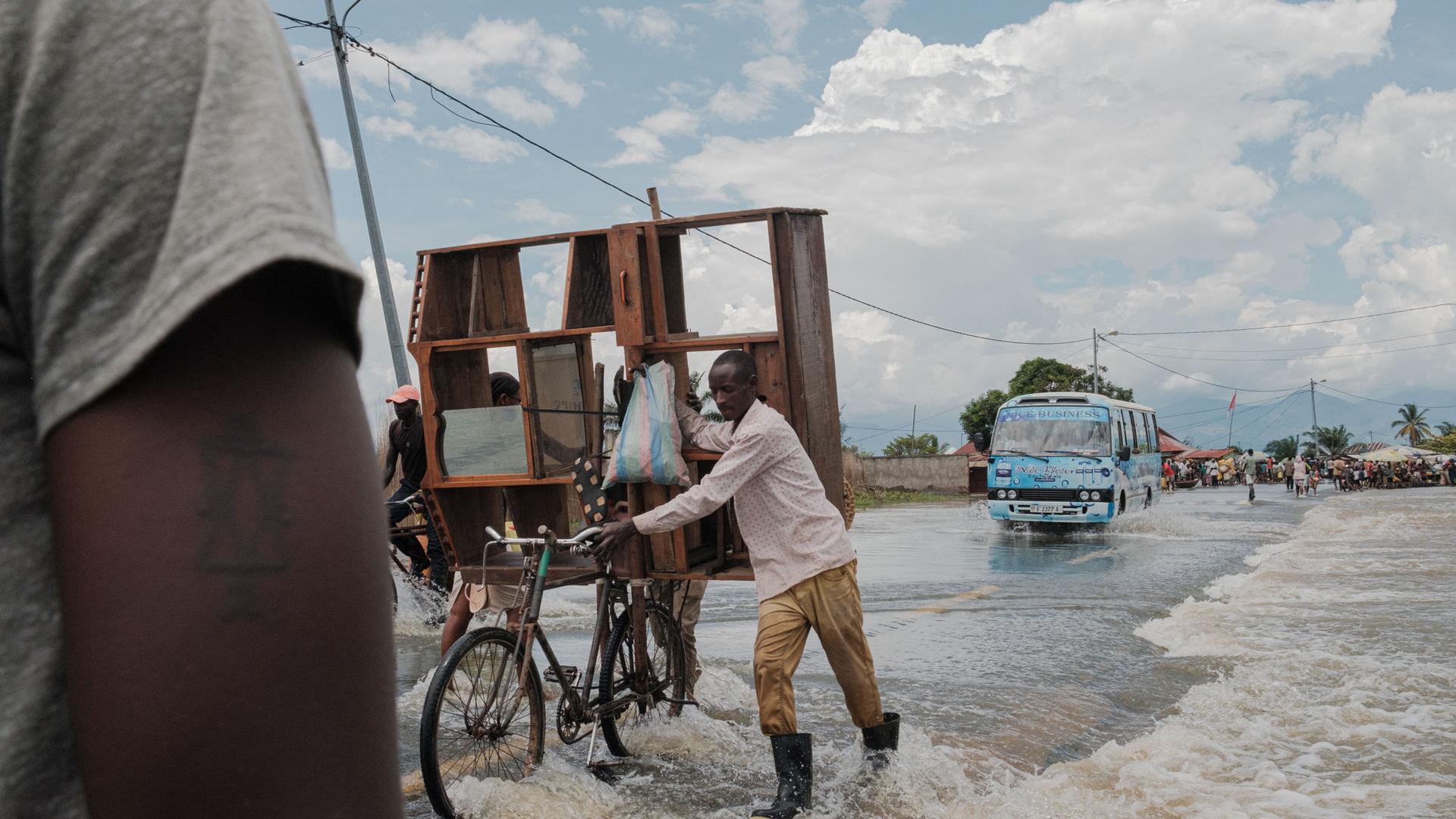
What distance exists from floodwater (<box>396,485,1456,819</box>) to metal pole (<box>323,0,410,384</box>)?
3.49 meters

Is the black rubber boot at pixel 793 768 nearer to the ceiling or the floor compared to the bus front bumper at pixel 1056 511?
nearer to the floor

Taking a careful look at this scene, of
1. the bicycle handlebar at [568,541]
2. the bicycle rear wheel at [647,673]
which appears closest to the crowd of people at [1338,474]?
the bicycle rear wheel at [647,673]

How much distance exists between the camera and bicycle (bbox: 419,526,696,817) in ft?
15.8

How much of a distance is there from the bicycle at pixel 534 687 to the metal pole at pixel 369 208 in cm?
745

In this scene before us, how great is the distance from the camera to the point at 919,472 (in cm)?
3831

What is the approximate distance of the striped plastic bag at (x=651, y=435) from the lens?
5445mm

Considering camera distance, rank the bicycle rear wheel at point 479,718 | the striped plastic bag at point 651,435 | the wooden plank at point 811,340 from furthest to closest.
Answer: the striped plastic bag at point 651,435 → the wooden plank at point 811,340 → the bicycle rear wheel at point 479,718

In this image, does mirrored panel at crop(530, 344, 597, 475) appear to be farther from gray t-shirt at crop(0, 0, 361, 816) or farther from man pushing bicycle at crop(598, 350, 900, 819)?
gray t-shirt at crop(0, 0, 361, 816)

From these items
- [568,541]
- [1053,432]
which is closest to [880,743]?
[568,541]

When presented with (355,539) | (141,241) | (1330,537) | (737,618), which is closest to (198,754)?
(355,539)

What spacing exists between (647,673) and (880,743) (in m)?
1.27

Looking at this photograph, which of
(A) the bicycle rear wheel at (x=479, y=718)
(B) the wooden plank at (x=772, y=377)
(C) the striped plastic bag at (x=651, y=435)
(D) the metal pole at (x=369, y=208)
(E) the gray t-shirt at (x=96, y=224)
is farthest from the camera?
(D) the metal pole at (x=369, y=208)

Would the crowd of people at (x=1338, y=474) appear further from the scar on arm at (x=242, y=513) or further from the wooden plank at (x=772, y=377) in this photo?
the scar on arm at (x=242, y=513)

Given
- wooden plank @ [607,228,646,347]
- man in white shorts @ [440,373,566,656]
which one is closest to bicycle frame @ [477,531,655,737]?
man in white shorts @ [440,373,566,656]
